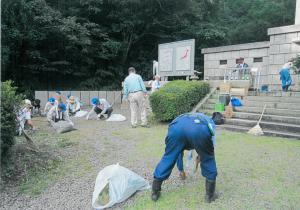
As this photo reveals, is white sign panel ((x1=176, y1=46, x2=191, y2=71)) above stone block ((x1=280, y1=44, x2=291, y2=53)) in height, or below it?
below

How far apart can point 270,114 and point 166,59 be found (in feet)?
20.6

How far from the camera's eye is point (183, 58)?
47.3 feet

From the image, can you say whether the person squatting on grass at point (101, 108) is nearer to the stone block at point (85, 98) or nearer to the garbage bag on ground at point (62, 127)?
the garbage bag on ground at point (62, 127)

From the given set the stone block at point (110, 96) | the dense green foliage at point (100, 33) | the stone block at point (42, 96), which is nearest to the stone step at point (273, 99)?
the stone block at point (110, 96)

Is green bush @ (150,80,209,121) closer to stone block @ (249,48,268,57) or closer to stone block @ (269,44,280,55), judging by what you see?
stone block @ (269,44,280,55)

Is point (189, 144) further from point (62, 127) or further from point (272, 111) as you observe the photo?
point (272, 111)

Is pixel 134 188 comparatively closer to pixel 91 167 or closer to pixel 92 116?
pixel 91 167

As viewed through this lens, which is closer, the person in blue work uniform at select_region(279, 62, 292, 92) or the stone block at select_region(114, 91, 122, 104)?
the person in blue work uniform at select_region(279, 62, 292, 92)

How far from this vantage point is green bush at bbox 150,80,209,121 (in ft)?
34.8

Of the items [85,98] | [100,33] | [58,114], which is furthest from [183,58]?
[100,33]

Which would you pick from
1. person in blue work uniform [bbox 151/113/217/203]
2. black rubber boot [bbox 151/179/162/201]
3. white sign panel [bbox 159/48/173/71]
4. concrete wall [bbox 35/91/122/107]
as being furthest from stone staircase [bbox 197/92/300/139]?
concrete wall [bbox 35/91/122/107]

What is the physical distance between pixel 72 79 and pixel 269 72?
497 inches

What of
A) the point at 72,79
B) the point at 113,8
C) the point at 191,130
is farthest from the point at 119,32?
the point at 191,130

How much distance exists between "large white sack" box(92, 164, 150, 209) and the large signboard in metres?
9.84
